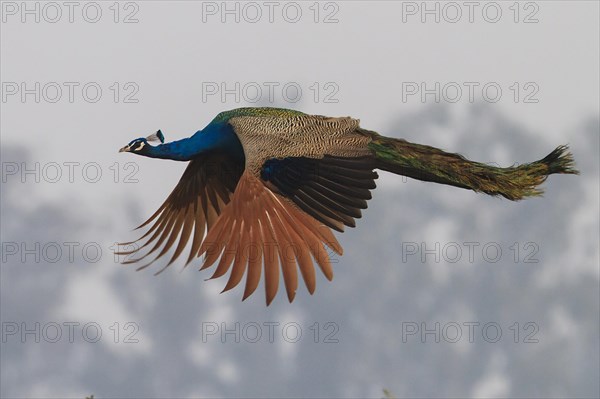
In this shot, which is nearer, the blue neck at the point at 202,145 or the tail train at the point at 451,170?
the tail train at the point at 451,170

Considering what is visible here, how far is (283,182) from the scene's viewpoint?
1016cm

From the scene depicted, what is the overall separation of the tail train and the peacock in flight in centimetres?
1

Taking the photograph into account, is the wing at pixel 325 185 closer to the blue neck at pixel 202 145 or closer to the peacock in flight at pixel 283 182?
the peacock in flight at pixel 283 182

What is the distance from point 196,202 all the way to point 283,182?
262 centimetres

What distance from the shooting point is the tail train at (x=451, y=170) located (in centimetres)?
1098

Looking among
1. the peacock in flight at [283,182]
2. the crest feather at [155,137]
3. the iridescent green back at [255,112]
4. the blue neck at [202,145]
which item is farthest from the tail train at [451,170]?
the crest feather at [155,137]

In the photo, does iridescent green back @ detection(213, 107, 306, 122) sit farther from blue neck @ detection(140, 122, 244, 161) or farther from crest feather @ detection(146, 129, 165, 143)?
crest feather @ detection(146, 129, 165, 143)

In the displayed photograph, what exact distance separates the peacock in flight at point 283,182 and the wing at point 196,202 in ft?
0.04

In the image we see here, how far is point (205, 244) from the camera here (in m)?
9.35

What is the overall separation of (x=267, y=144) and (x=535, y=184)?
9.93 ft

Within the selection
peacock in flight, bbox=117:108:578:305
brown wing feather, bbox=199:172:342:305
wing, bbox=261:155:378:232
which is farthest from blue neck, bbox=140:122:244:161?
brown wing feather, bbox=199:172:342:305

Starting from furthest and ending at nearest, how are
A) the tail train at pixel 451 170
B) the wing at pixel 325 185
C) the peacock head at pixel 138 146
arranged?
1. the peacock head at pixel 138 146
2. the tail train at pixel 451 170
3. the wing at pixel 325 185

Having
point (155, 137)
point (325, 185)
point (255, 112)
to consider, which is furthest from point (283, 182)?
point (155, 137)

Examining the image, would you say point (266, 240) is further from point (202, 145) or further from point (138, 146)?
point (138, 146)
